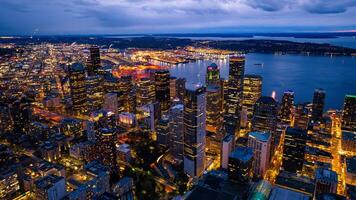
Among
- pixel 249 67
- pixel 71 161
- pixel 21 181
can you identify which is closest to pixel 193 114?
pixel 71 161

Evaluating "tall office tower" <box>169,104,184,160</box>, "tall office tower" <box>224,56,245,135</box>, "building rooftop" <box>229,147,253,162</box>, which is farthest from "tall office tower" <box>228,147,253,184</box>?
"tall office tower" <box>224,56,245,135</box>

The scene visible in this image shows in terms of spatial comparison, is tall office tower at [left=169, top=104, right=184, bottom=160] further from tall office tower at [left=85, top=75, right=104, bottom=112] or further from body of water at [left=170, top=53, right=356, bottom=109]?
body of water at [left=170, top=53, right=356, bottom=109]

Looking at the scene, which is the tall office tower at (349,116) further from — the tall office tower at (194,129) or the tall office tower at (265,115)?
the tall office tower at (194,129)

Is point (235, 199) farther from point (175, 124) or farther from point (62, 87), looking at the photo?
point (62, 87)

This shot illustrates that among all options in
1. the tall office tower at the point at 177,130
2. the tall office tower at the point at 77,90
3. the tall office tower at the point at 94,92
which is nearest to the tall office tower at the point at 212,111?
the tall office tower at the point at 177,130

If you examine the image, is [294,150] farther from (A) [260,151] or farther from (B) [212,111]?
(B) [212,111]
